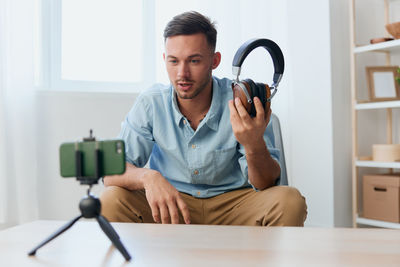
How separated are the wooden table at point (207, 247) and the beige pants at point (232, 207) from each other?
33cm

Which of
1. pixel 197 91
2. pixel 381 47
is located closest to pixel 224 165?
pixel 197 91

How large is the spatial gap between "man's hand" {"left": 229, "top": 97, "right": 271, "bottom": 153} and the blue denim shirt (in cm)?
19

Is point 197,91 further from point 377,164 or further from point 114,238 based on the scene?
point 377,164

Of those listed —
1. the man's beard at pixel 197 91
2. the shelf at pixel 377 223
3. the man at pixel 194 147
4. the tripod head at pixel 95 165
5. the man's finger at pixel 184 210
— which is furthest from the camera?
the shelf at pixel 377 223

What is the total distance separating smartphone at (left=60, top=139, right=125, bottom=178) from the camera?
2.22ft

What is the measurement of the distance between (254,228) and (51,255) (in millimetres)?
398

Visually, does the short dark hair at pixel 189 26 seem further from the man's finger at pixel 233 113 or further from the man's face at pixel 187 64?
the man's finger at pixel 233 113

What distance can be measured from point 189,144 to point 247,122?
1.06 feet

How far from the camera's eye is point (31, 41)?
2.12m

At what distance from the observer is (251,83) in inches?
44.2

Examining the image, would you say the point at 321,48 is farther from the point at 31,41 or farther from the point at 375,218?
the point at 31,41

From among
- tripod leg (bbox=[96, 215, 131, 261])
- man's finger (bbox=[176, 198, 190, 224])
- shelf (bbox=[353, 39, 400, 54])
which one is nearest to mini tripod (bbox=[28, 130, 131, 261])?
tripod leg (bbox=[96, 215, 131, 261])

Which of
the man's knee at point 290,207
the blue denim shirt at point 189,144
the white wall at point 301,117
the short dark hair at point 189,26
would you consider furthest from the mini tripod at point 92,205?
the white wall at point 301,117

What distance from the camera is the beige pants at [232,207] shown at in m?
1.23
